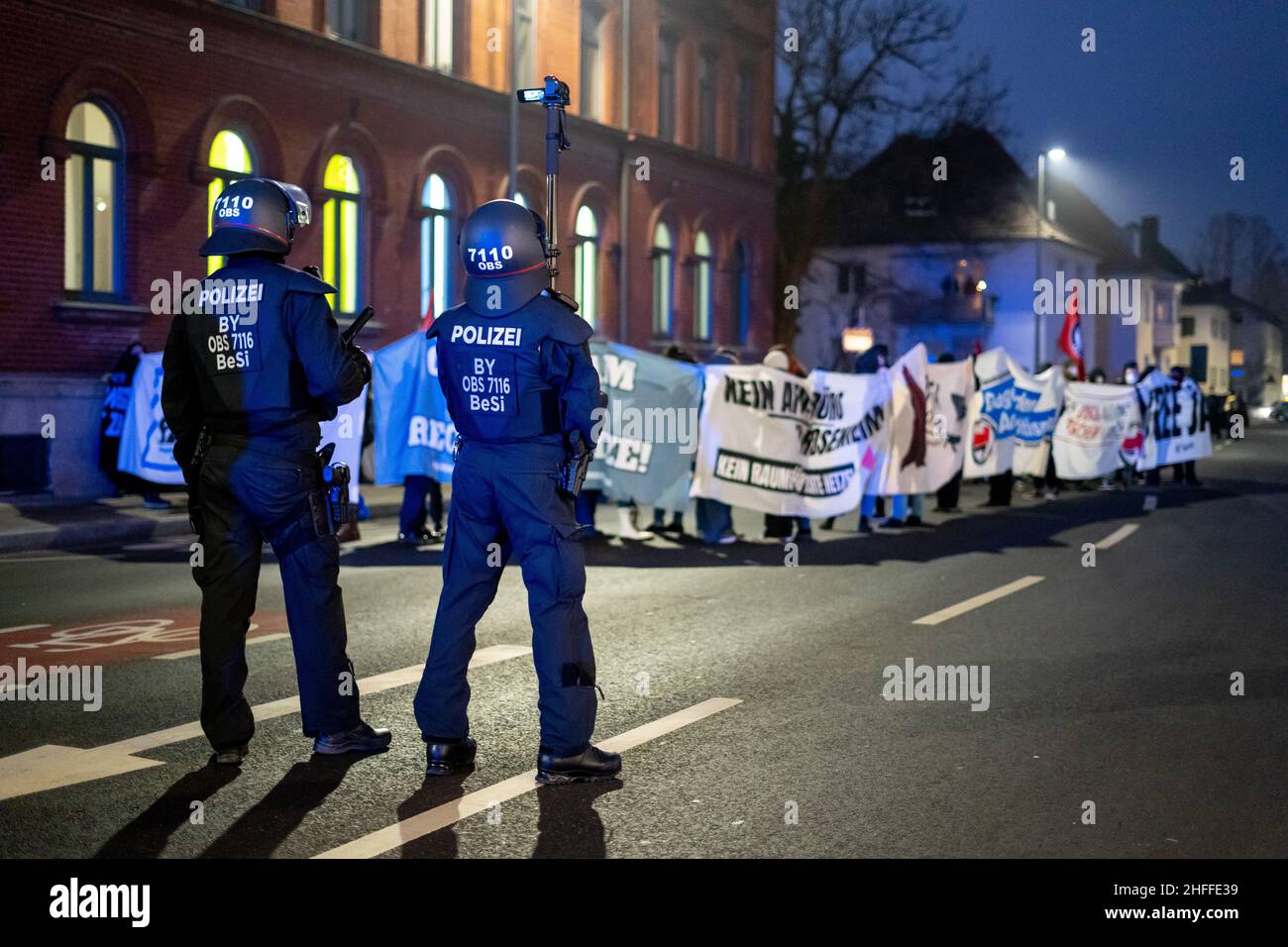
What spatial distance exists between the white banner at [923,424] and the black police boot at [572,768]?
11.5m

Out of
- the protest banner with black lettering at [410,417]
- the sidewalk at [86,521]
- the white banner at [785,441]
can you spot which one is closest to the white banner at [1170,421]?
the white banner at [785,441]

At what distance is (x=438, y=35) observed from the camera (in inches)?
1101

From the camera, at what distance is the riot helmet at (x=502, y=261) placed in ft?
18.9

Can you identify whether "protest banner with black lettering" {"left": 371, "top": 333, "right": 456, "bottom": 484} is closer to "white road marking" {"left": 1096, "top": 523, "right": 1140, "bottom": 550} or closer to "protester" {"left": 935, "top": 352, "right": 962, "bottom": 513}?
"white road marking" {"left": 1096, "top": 523, "right": 1140, "bottom": 550}

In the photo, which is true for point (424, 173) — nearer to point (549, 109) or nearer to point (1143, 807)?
point (549, 109)

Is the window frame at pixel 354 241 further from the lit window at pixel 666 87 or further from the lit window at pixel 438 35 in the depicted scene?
the lit window at pixel 666 87

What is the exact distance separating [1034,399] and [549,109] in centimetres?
1545

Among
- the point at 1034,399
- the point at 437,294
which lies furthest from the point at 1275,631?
the point at 437,294

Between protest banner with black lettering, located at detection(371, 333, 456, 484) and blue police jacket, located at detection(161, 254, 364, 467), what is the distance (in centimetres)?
866

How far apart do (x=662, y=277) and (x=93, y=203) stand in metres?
17.1

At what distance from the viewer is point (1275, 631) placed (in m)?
9.50

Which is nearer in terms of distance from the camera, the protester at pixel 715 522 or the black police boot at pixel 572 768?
the black police boot at pixel 572 768

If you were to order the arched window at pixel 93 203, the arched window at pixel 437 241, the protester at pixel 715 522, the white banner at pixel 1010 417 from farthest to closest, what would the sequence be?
the arched window at pixel 437 241, the white banner at pixel 1010 417, the arched window at pixel 93 203, the protester at pixel 715 522

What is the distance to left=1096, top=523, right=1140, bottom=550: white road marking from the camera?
15.0 m
